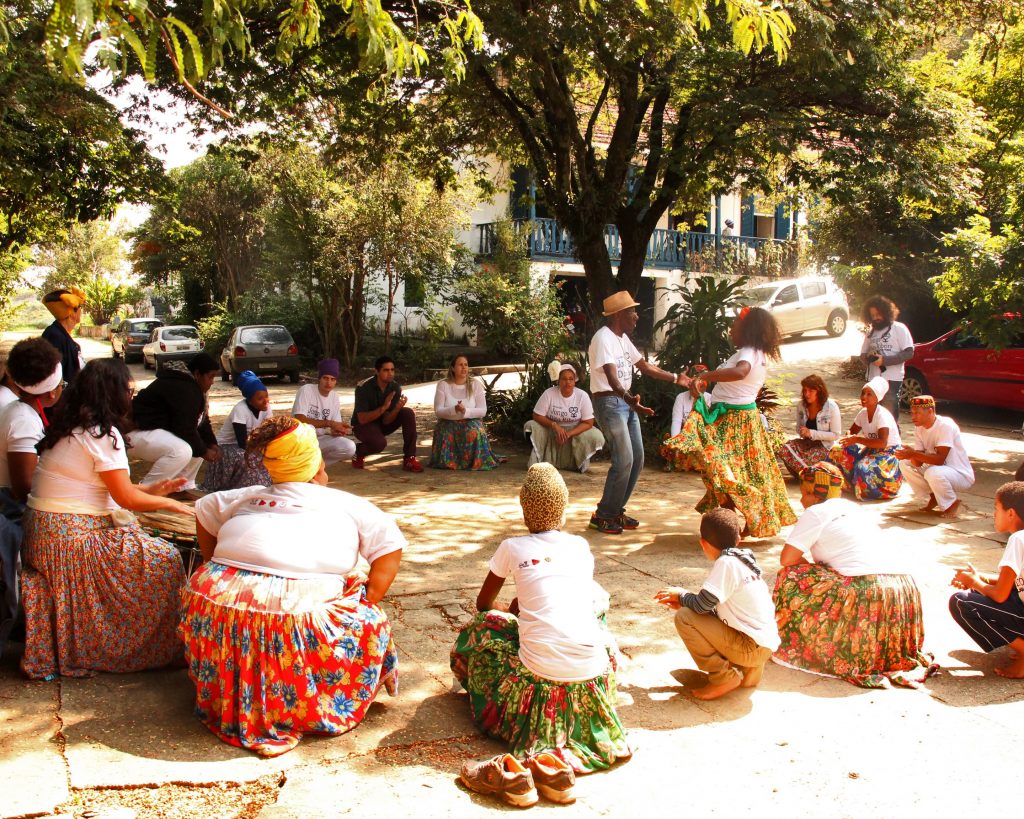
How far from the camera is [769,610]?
14.3 feet

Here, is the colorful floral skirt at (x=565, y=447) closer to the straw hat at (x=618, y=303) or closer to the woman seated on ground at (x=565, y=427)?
the woman seated on ground at (x=565, y=427)

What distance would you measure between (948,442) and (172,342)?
25469 millimetres

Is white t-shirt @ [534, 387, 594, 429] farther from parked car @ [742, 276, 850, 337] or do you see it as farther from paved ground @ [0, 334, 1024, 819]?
parked car @ [742, 276, 850, 337]

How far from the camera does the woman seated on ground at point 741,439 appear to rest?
22.4 ft

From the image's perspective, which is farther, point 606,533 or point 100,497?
point 606,533

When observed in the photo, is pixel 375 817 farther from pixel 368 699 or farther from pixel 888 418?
pixel 888 418

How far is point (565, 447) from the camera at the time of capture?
10.2m

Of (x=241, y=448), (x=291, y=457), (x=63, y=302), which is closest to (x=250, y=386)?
(x=241, y=448)

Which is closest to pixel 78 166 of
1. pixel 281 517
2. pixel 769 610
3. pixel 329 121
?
pixel 329 121

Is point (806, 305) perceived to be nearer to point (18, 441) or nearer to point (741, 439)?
point (741, 439)

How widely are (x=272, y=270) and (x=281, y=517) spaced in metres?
21.5

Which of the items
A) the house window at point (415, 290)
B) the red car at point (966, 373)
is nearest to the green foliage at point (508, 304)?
the house window at point (415, 290)

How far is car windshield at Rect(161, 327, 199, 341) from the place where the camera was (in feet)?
97.6

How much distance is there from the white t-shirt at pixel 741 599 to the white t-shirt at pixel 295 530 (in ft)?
4.58
